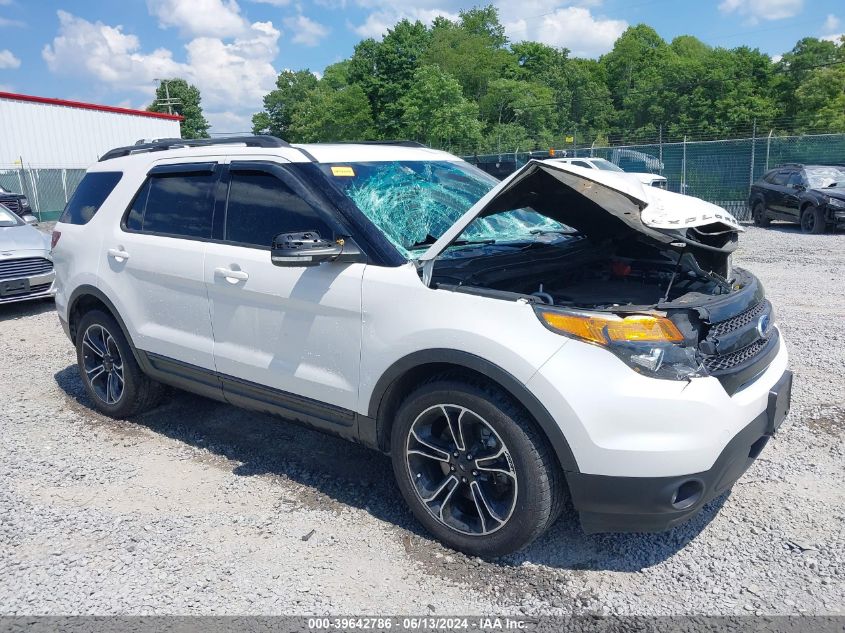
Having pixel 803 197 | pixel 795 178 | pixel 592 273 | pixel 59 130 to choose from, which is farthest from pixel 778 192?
pixel 59 130

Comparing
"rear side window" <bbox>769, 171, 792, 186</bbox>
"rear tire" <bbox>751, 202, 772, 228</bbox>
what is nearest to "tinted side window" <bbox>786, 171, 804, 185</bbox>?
"rear side window" <bbox>769, 171, 792, 186</bbox>

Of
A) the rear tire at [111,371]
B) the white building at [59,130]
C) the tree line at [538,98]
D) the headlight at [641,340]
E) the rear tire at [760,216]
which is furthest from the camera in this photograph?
the tree line at [538,98]

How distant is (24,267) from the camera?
28.7 ft

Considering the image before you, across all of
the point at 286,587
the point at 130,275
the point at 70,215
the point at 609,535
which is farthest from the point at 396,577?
the point at 70,215

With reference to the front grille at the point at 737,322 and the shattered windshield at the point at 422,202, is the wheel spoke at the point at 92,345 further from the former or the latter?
the front grille at the point at 737,322

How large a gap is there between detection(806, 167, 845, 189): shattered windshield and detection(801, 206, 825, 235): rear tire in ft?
2.04

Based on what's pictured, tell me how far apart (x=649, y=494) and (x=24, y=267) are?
339 inches

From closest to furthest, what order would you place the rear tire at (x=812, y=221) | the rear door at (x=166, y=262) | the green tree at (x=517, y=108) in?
the rear door at (x=166, y=262) < the rear tire at (x=812, y=221) < the green tree at (x=517, y=108)

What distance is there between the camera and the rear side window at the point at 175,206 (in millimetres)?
4197

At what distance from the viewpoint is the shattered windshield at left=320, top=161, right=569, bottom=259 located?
3.67 meters

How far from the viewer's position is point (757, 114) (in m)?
55.8

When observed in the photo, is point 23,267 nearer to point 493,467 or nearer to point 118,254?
point 118,254

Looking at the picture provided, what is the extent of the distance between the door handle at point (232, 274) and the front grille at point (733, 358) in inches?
95.2

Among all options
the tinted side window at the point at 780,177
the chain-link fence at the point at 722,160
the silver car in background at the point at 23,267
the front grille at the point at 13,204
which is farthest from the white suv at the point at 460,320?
the front grille at the point at 13,204
